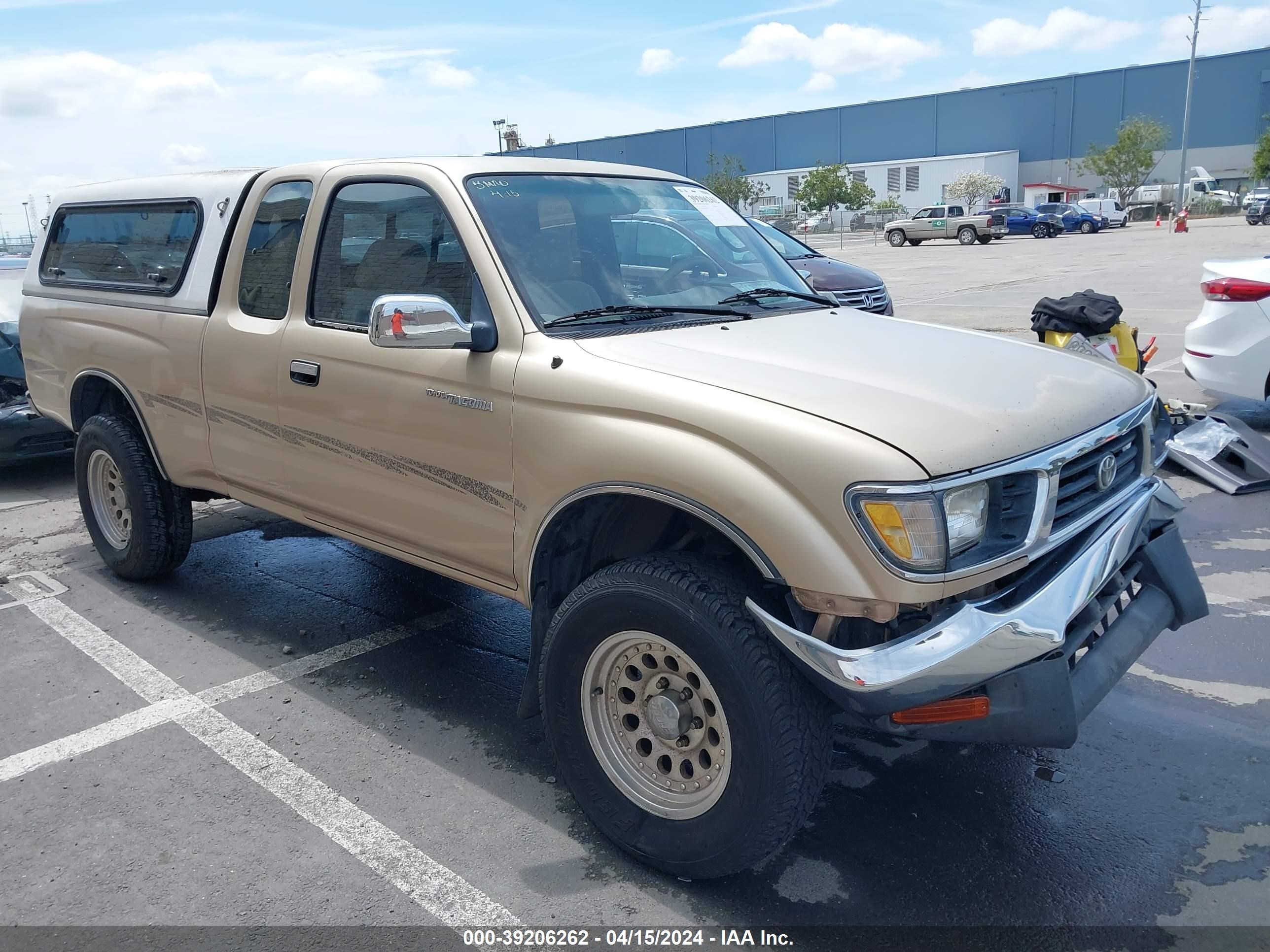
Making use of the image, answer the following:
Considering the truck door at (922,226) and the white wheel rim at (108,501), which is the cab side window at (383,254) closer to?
the white wheel rim at (108,501)

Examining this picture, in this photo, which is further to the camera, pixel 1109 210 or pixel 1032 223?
pixel 1109 210

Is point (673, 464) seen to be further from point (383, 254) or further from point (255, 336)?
point (255, 336)

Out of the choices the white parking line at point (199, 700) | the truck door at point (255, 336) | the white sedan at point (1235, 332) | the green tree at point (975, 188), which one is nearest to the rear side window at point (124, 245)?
the truck door at point (255, 336)

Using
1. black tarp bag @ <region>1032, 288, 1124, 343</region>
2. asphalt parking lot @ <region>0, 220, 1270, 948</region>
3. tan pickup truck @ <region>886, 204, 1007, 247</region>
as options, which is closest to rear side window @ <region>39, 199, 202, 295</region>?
asphalt parking lot @ <region>0, 220, 1270, 948</region>

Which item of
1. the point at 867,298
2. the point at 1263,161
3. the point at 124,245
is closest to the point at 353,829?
the point at 124,245

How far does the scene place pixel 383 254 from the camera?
3900 mm

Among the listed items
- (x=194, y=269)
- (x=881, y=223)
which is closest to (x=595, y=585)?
(x=194, y=269)

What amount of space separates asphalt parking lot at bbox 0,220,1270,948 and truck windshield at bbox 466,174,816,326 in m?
1.67

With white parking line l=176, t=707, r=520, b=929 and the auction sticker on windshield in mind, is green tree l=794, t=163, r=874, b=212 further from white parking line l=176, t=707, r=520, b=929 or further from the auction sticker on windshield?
white parking line l=176, t=707, r=520, b=929

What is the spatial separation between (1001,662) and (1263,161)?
7309cm

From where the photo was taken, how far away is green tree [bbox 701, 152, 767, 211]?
68.5 meters

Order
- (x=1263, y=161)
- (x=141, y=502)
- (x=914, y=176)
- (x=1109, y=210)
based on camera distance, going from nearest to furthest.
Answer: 1. (x=141, y=502)
2. (x=1109, y=210)
3. (x=1263, y=161)
4. (x=914, y=176)

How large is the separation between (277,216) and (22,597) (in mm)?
2764

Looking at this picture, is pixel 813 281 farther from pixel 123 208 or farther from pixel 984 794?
pixel 984 794
